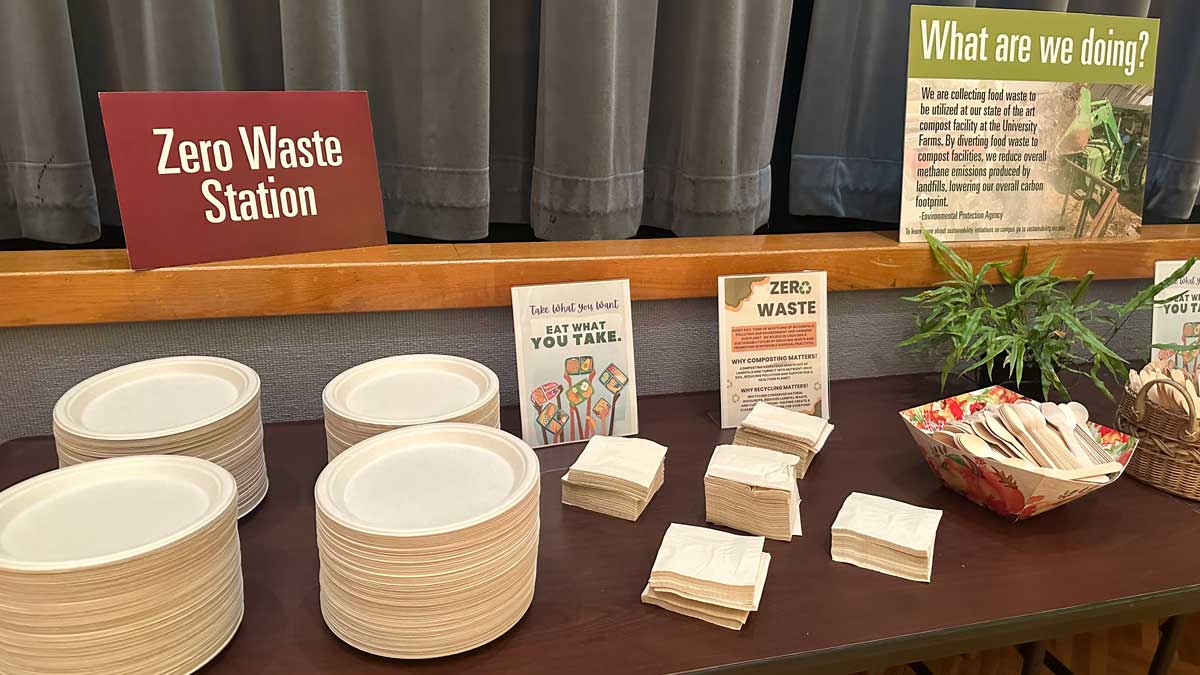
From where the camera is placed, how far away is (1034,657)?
40.8 inches

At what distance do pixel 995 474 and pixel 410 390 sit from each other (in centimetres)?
79

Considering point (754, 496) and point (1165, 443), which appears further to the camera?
point (1165, 443)

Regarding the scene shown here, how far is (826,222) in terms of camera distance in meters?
1.76

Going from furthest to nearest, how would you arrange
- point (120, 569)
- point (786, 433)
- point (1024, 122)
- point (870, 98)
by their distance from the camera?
point (870, 98), point (1024, 122), point (786, 433), point (120, 569)

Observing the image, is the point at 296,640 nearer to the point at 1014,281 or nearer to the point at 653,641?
the point at 653,641

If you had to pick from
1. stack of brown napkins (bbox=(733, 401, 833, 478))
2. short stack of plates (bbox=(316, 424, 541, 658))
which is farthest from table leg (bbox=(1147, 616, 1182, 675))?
short stack of plates (bbox=(316, 424, 541, 658))

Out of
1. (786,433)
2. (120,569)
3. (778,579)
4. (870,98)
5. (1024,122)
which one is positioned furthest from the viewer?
(870,98)

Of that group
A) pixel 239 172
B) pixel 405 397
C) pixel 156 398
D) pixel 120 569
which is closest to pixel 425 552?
pixel 120 569

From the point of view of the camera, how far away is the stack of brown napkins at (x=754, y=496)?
997mm

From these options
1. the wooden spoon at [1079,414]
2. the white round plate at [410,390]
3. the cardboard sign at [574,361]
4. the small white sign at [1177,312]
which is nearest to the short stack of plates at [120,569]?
the white round plate at [410,390]

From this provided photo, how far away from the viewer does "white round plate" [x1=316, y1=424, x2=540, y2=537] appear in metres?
0.78

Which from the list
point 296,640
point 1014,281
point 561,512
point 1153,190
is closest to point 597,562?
point 561,512

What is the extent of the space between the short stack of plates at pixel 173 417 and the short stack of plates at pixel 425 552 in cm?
20

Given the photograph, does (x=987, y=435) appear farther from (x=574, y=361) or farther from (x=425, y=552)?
(x=425, y=552)
